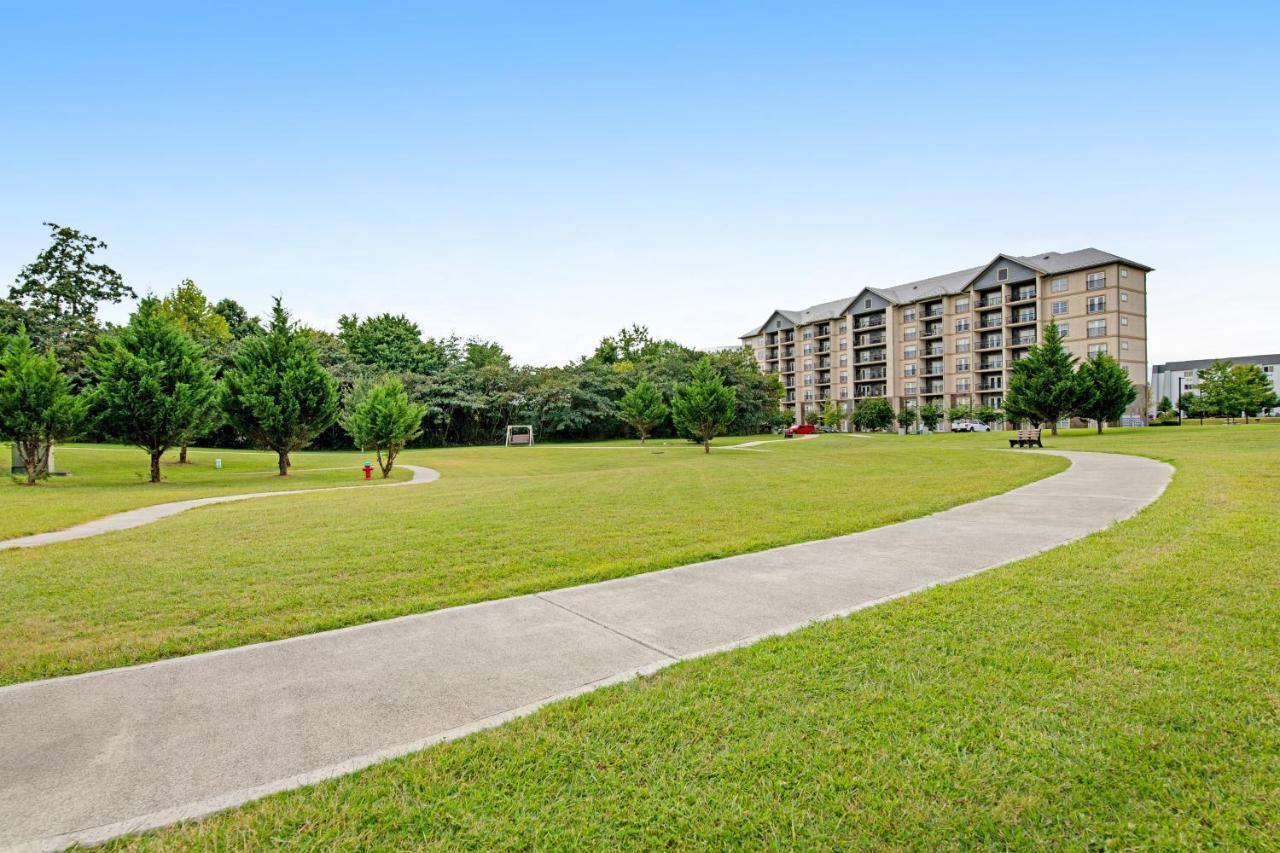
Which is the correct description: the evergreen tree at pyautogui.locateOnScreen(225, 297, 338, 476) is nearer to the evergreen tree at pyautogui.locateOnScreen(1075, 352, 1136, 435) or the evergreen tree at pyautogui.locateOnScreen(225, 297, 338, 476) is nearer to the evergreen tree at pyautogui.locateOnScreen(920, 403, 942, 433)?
the evergreen tree at pyautogui.locateOnScreen(1075, 352, 1136, 435)

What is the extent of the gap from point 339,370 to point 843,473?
39973mm

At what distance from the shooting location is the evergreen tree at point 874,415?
206 feet

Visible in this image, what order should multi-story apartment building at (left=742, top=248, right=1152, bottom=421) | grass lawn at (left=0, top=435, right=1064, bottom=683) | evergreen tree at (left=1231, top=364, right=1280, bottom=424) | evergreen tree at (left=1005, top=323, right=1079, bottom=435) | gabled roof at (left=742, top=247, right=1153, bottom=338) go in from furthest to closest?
gabled roof at (left=742, top=247, right=1153, bottom=338), multi-story apartment building at (left=742, top=248, right=1152, bottom=421), evergreen tree at (left=1231, top=364, right=1280, bottom=424), evergreen tree at (left=1005, top=323, right=1079, bottom=435), grass lawn at (left=0, top=435, right=1064, bottom=683)

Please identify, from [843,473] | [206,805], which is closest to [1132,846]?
[206,805]

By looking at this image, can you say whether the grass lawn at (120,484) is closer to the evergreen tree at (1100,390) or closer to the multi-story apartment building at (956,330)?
the evergreen tree at (1100,390)

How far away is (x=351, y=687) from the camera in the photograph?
3.15 meters

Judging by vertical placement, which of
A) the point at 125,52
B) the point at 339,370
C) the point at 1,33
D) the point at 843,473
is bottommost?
the point at 843,473

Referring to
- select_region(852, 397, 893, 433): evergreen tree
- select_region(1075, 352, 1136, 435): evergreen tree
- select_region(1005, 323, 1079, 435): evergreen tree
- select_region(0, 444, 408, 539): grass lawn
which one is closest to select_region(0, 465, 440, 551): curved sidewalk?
select_region(0, 444, 408, 539): grass lawn

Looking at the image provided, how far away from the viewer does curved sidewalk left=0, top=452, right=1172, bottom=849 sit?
7.46 ft

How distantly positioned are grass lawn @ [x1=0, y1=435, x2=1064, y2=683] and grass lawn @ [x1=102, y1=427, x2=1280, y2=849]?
230 centimetres

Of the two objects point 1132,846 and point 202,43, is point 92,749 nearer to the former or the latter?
point 1132,846

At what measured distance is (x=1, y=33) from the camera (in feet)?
35.1

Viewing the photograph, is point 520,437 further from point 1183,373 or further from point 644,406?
point 1183,373

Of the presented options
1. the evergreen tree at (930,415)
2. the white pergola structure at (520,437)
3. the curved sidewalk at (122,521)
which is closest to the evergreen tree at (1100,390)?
the evergreen tree at (930,415)
